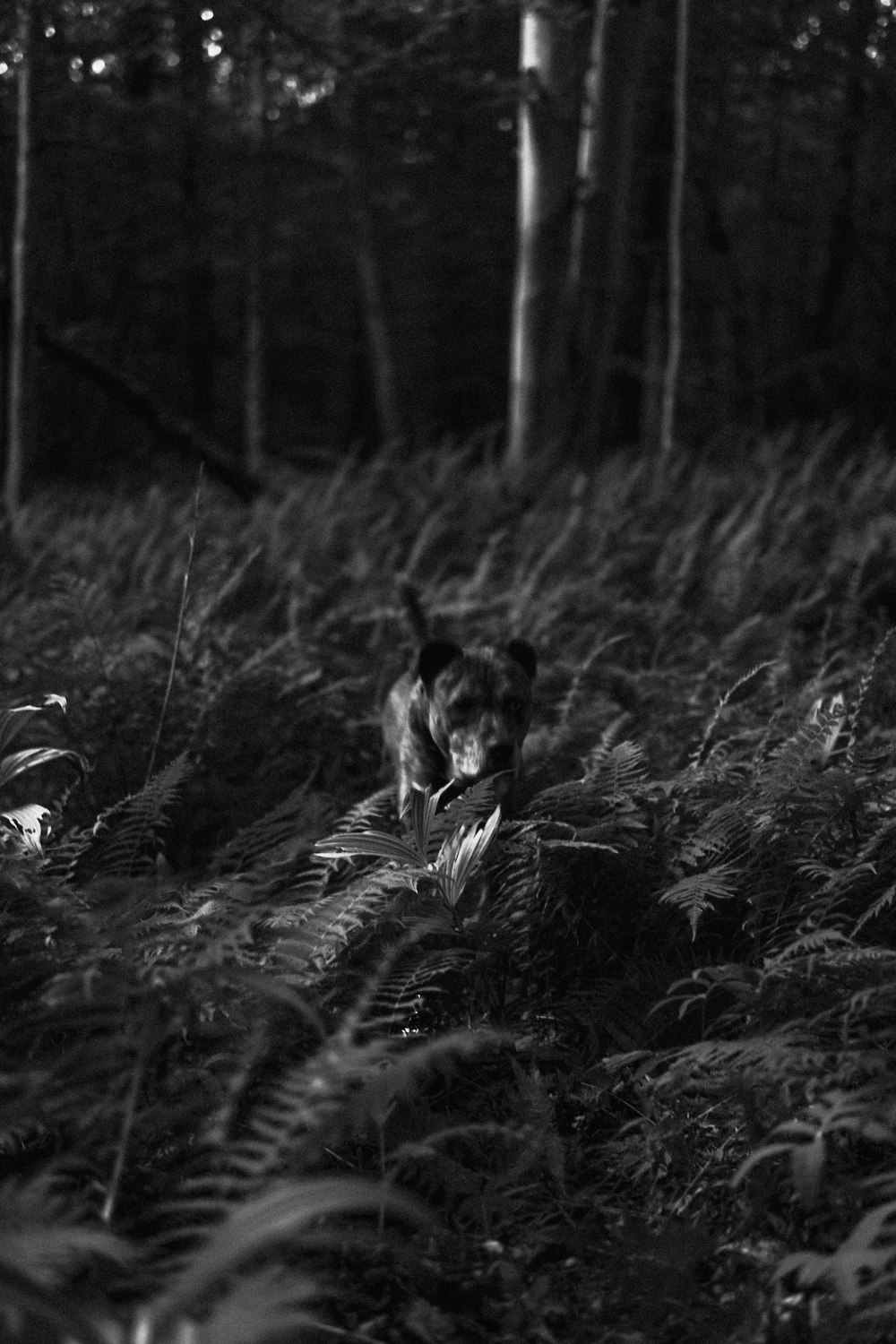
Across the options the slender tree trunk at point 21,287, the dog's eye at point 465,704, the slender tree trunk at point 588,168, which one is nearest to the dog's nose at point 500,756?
the dog's eye at point 465,704

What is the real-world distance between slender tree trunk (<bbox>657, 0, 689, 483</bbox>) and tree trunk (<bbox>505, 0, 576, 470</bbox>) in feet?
3.24

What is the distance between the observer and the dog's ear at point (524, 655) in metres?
6.38

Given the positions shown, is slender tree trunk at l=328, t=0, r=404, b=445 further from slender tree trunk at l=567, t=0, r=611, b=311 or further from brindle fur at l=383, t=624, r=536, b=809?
brindle fur at l=383, t=624, r=536, b=809

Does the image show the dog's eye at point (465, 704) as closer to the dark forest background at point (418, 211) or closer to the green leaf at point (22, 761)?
the green leaf at point (22, 761)

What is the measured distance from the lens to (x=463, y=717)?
604 centimetres

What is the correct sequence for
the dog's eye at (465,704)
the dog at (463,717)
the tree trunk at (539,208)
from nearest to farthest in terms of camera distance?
the dog at (463,717) < the dog's eye at (465,704) < the tree trunk at (539,208)

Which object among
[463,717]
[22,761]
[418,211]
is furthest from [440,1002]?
[418,211]

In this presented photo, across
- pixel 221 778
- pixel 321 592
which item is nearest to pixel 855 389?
pixel 321 592

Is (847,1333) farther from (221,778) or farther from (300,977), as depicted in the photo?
(221,778)

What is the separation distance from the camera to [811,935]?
4.01 meters

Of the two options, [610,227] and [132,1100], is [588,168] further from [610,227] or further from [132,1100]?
[132,1100]

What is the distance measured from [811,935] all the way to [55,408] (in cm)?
1593

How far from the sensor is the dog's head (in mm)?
5805

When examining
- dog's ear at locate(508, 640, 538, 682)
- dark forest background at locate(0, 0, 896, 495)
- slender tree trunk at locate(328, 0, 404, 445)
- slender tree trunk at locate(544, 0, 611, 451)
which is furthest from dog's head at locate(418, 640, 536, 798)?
slender tree trunk at locate(328, 0, 404, 445)
